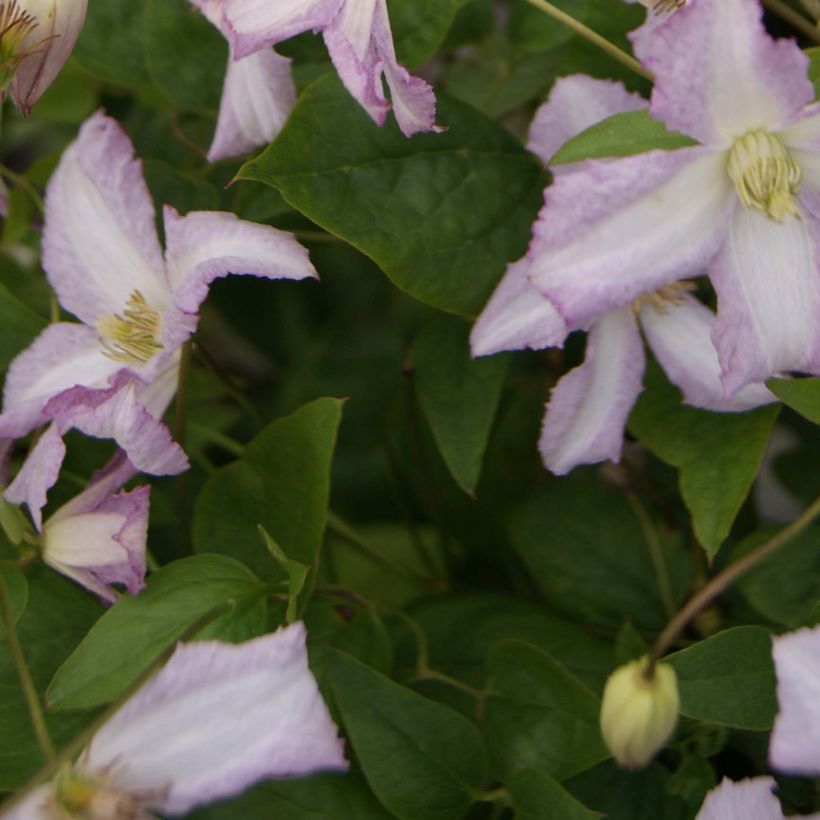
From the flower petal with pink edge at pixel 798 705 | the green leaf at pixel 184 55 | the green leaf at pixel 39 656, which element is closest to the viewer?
the flower petal with pink edge at pixel 798 705

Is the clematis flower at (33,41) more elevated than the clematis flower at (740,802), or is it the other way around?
the clematis flower at (33,41)

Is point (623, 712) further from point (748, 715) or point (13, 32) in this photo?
point (13, 32)

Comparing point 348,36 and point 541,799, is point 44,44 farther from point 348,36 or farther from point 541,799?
point 541,799

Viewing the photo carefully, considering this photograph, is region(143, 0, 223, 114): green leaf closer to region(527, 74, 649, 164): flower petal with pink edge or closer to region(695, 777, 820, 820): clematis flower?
region(527, 74, 649, 164): flower petal with pink edge

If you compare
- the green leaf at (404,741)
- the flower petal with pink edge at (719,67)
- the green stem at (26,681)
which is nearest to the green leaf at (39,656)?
the green stem at (26,681)

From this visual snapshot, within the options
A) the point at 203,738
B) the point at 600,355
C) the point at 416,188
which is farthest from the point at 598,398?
the point at 203,738

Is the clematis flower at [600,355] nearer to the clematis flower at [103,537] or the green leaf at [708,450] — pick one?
the green leaf at [708,450]
